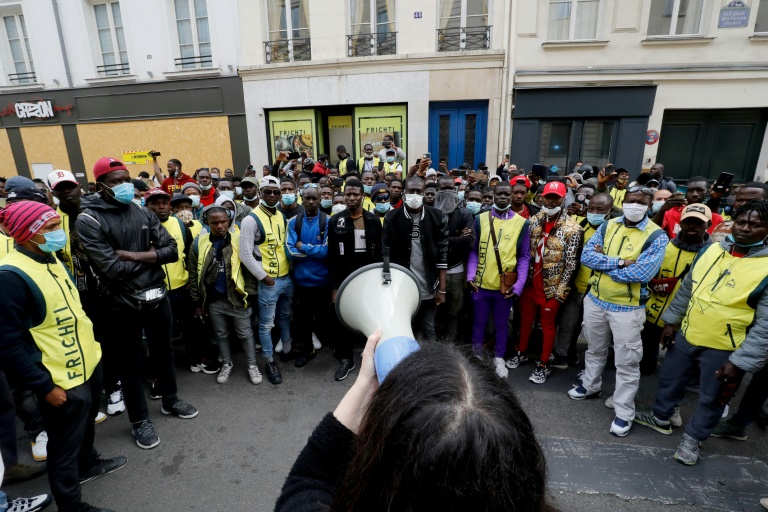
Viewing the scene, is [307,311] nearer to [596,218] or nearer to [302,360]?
[302,360]

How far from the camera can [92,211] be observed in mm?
2900

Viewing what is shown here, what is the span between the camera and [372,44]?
38.0 feet

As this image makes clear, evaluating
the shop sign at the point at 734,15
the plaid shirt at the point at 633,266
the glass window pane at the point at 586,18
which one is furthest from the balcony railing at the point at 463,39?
the plaid shirt at the point at 633,266

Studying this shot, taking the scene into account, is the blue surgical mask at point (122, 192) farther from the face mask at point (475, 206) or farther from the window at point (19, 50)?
the window at point (19, 50)

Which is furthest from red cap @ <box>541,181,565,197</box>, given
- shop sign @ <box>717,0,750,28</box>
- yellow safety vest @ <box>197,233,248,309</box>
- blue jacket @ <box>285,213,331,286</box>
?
shop sign @ <box>717,0,750,28</box>

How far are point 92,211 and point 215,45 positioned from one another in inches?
463

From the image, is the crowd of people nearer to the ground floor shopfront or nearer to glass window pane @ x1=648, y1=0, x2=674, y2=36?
glass window pane @ x1=648, y1=0, x2=674, y2=36

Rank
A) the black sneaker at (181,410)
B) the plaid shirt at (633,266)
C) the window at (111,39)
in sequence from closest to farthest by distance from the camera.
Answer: the plaid shirt at (633,266), the black sneaker at (181,410), the window at (111,39)

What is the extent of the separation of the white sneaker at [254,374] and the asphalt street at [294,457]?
0.09 meters

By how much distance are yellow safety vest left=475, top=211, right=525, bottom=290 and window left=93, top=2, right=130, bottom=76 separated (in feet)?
47.9

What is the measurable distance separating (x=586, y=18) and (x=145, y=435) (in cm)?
1274

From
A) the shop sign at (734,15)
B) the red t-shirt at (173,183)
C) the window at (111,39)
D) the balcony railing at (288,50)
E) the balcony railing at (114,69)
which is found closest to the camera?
the red t-shirt at (173,183)

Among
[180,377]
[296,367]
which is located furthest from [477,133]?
[180,377]

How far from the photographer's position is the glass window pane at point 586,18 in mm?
10250
